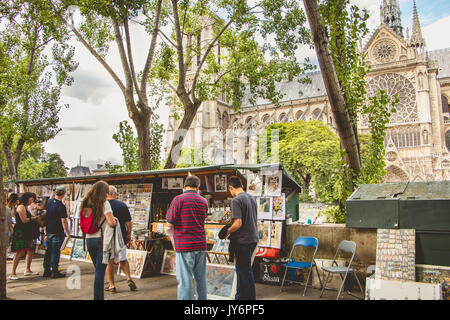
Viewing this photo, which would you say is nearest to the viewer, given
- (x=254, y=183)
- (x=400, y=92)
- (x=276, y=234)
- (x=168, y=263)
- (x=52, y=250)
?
(x=276, y=234)

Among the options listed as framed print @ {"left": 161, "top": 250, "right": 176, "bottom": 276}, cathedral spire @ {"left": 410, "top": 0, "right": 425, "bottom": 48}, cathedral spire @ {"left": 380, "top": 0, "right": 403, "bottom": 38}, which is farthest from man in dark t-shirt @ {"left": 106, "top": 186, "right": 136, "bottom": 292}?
cathedral spire @ {"left": 380, "top": 0, "right": 403, "bottom": 38}

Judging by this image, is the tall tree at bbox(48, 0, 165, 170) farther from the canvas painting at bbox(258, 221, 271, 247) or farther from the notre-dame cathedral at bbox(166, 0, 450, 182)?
the notre-dame cathedral at bbox(166, 0, 450, 182)

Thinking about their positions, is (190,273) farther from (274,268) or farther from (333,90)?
(333,90)

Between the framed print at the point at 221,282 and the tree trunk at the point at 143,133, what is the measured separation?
5.98 meters

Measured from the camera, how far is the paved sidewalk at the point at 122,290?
201 inches

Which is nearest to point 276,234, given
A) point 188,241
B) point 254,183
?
point 254,183

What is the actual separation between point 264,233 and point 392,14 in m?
69.2

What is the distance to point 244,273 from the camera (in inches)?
168

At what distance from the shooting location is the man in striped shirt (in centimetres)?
A: 376

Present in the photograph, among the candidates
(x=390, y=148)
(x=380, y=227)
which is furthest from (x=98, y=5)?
(x=390, y=148)

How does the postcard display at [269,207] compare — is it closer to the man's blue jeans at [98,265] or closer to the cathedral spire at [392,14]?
the man's blue jeans at [98,265]

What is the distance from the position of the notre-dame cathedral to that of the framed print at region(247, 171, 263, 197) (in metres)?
35.9

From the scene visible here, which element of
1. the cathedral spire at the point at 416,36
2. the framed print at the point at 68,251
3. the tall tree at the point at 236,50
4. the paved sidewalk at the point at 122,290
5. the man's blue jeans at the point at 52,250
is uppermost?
the cathedral spire at the point at 416,36

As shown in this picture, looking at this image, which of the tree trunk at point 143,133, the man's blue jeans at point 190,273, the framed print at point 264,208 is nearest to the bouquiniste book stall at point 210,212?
the framed print at point 264,208
